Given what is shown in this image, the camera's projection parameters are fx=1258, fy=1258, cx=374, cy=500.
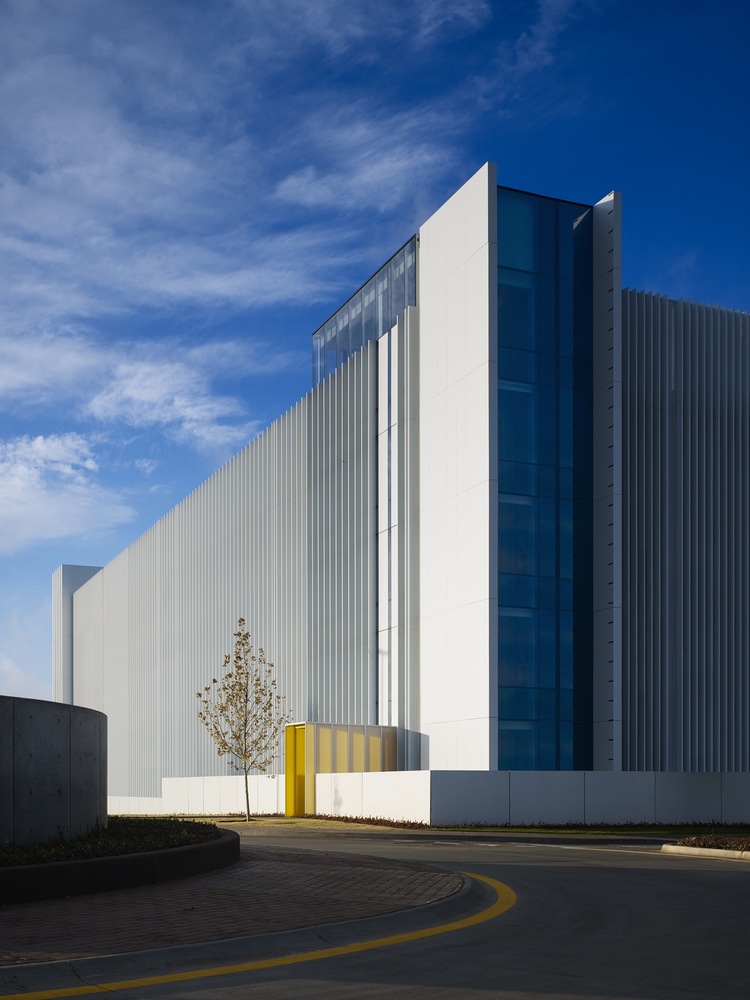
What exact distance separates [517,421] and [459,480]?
2367 millimetres

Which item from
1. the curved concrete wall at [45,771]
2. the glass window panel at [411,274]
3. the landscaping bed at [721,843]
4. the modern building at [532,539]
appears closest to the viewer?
the curved concrete wall at [45,771]

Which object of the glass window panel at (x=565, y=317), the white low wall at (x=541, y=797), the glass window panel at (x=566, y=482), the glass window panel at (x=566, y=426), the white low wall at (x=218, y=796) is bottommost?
the white low wall at (x=218, y=796)

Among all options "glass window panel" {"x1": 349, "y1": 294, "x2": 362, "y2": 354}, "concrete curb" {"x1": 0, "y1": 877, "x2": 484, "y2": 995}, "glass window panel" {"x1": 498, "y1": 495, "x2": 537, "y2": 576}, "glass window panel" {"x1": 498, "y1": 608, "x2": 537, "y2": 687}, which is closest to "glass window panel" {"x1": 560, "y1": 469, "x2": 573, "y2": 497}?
"glass window panel" {"x1": 498, "y1": 495, "x2": 537, "y2": 576}

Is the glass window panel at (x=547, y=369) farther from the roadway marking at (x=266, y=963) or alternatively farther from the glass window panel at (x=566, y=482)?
the roadway marking at (x=266, y=963)

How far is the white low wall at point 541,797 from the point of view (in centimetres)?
3025

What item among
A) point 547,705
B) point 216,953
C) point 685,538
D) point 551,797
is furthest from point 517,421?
point 216,953

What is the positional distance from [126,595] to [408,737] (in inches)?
1580

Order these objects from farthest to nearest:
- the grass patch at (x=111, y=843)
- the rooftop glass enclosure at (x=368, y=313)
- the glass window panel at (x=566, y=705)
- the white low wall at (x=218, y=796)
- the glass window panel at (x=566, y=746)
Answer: the white low wall at (x=218, y=796) → the rooftop glass enclosure at (x=368, y=313) → the glass window panel at (x=566, y=705) → the glass window panel at (x=566, y=746) → the grass patch at (x=111, y=843)

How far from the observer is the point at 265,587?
50.7 meters

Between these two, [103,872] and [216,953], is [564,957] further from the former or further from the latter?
[103,872]

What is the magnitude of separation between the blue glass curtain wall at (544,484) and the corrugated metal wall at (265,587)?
276 inches

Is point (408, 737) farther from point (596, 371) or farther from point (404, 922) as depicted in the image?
point (404, 922)

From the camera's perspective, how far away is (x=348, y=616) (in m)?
42.1

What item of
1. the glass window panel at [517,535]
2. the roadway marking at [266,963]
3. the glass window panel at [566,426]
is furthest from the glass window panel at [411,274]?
the roadway marking at [266,963]
